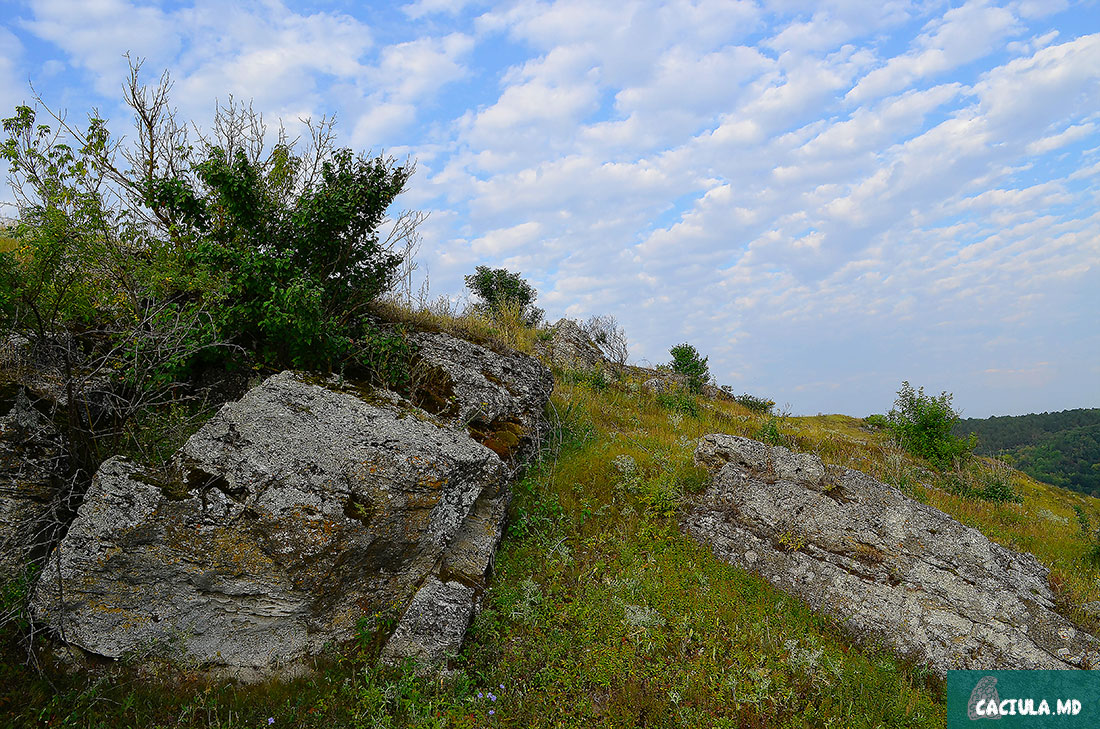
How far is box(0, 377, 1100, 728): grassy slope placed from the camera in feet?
16.4

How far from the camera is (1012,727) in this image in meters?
5.68

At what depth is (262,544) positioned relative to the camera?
5.53 m

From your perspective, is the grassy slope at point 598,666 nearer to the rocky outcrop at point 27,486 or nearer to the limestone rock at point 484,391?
the limestone rock at point 484,391

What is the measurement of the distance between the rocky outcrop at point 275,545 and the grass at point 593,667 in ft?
1.22

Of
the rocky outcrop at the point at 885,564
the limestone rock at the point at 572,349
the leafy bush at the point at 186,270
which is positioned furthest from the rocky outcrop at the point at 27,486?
the limestone rock at the point at 572,349

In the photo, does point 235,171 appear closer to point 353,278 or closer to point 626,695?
point 353,278

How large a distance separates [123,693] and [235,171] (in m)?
6.97

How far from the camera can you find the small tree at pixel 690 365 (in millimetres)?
26122

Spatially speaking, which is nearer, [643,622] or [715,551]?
A: [643,622]

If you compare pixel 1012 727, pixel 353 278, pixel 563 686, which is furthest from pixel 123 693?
pixel 1012 727

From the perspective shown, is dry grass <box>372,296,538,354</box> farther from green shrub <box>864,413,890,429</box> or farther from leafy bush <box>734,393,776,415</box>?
green shrub <box>864,413,890,429</box>

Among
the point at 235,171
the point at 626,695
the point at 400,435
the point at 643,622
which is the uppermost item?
the point at 235,171

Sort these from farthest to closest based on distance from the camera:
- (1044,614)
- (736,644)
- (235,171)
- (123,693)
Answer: (235,171)
(1044,614)
(736,644)
(123,693)

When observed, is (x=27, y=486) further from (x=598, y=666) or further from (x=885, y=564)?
(x=885, y=564)
